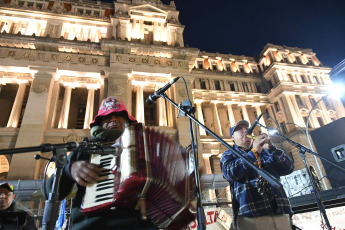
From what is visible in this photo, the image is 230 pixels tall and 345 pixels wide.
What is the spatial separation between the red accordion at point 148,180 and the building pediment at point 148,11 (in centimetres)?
2677

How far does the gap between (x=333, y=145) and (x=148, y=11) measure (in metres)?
24.2

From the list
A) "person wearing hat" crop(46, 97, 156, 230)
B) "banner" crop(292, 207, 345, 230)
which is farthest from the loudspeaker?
"person wearing hat" crop(46, 97, 156, 230)

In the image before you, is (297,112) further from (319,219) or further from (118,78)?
(319,219)

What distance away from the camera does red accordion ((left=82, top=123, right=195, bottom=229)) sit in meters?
1.79

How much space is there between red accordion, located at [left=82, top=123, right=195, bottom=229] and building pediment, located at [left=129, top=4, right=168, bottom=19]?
26.8 m

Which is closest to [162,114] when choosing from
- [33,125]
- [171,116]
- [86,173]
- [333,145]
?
[171,116]

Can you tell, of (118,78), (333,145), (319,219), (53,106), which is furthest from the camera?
(118,78)

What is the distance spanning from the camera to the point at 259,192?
2979 millimetres

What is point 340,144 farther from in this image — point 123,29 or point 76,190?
point 123,29

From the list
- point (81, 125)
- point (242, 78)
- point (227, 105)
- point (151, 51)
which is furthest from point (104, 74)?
point (242, 78)

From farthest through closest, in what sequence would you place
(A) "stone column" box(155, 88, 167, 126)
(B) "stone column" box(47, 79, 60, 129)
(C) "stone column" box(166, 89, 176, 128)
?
(A) "stone column" box(155, 88, 167, 126) < (C) "stone column" box(166, 89, 176, 128) < (B) "stone column" box(47, 79, 60, 129)

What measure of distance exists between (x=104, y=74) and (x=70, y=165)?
2008 cm

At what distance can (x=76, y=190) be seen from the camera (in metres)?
2.21

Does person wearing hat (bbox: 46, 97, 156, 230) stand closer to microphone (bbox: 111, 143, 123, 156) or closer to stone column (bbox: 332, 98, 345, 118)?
microphone (bbox: 111, 143, 123, 156)
